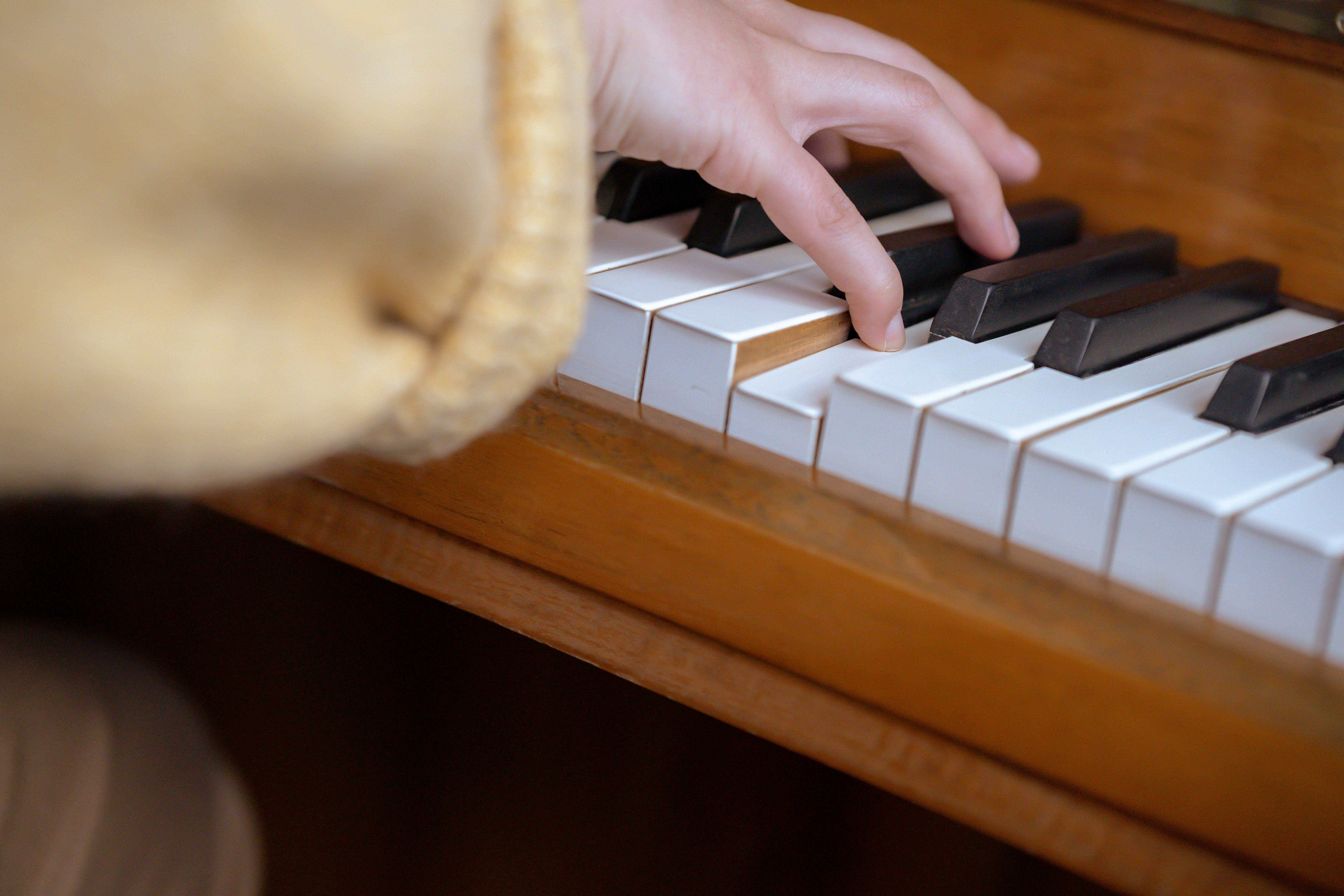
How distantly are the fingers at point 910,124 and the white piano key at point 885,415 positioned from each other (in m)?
0.17

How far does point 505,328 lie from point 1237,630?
0.31 meters

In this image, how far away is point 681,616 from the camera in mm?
532

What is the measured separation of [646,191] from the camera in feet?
2.44

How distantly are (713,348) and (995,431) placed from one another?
0.14 m

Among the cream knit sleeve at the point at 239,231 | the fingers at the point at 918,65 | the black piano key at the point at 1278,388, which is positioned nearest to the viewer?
the cream knit sleeve at the point at 239,231

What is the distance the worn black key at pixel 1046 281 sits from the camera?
2.02 ft

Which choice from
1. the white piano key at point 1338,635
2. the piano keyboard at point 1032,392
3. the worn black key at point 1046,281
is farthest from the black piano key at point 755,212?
the white piano key at point 1338,635

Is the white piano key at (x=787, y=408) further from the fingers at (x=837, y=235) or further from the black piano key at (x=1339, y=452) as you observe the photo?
the black piano key at (x=1339, y=452)

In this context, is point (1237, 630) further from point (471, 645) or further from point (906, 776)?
point (471, 645)

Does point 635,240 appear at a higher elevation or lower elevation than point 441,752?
higher

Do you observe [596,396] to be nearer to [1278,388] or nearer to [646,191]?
[646,191]

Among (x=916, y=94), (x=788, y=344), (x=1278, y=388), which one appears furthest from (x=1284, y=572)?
(x=916, y=94)

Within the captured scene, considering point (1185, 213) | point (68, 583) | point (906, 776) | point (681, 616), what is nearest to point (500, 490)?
point (681, 616)

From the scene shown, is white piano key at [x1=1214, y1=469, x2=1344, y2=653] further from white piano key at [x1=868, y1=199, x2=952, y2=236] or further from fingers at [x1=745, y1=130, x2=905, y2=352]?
white piano key at [x1=868, y1=199, x2=952, y2=236]
